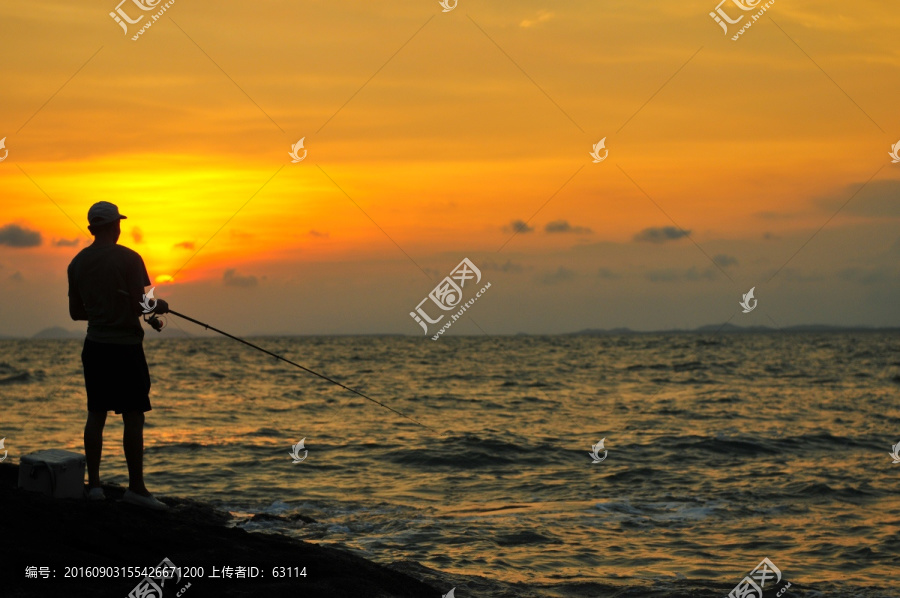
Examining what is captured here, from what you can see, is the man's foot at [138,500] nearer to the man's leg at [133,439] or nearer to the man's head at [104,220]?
the man's leg at [133,439]

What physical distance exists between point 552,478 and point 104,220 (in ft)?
29.4

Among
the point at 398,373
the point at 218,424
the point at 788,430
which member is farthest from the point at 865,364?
the point at 218,424

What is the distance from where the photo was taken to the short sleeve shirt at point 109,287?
6027 mm

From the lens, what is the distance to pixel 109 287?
19.7ft

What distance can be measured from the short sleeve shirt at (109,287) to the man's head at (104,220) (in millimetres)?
104

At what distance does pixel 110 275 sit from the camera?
19.7ft

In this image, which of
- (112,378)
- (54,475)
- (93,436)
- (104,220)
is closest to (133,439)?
(93,436)

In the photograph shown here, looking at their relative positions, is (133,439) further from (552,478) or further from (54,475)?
(552,478)

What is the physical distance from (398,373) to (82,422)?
2414cm

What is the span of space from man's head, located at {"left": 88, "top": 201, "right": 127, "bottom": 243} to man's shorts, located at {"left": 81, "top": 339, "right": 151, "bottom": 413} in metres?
0.78

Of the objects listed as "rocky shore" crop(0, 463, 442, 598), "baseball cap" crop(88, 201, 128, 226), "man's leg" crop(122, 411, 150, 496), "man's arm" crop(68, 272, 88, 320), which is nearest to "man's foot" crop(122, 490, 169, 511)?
"rocky shore" crop(0, 463, 442, 598)

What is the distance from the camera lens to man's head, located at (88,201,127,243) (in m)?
6.08

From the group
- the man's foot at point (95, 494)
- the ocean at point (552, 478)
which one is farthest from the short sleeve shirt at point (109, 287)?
the ocean at point (552, 478)

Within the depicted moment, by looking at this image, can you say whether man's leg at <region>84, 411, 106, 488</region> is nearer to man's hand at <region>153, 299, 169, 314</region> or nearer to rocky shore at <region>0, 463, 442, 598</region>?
rocky shore at <region>0, 463, 442, 598</region>
